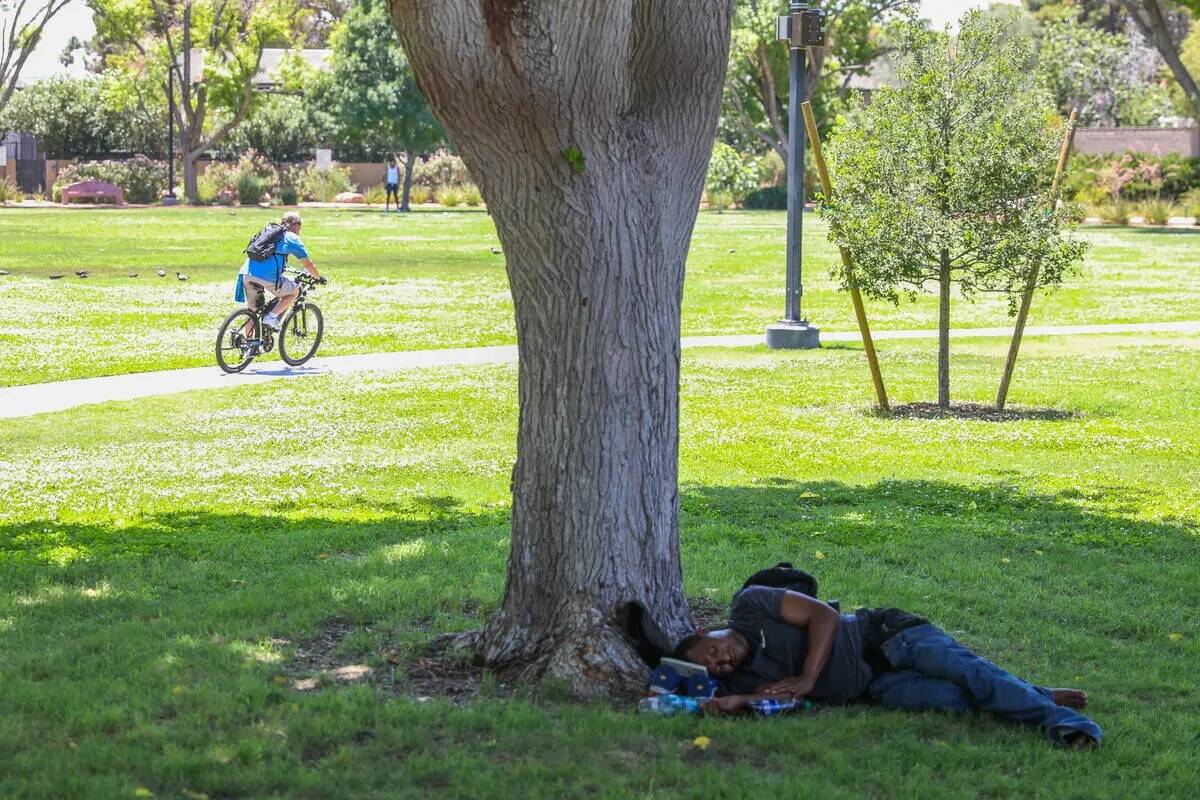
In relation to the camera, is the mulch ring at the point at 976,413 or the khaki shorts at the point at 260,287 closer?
the mulch ring at the point at 976,413

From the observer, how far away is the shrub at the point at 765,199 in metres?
59.9

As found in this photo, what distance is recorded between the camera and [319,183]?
60.5 meters

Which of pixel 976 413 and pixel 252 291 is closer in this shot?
pixel 976 413

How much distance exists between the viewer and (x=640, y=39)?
19.5 feet

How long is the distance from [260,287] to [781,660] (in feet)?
36.6

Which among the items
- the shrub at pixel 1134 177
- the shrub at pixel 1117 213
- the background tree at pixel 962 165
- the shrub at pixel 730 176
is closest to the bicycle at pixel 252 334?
the background tree at pixel 962 165

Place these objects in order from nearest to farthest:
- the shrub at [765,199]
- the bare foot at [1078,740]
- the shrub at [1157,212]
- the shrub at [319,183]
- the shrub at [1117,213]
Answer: the bare foot at [1078,740]
the shrub at [1157,212]
the shrub at [1117,213]
the shrub at [765,199]
the shrub at [319,183]

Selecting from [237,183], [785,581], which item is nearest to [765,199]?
[237,183]

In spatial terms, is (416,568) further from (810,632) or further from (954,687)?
(954,687)

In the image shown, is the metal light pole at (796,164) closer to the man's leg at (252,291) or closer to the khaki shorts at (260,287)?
the khaki shorts at (260,287)

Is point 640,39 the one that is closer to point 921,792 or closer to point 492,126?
point 492,126

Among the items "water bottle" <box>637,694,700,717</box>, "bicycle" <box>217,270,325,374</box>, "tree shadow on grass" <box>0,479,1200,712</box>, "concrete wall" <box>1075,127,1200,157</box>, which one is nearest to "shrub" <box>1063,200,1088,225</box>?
"tree shadow on grass" <box>0,479,1200,712</box>

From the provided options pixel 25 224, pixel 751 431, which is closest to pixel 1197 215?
pixel 25 224

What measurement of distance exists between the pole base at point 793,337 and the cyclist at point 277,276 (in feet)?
18.9
